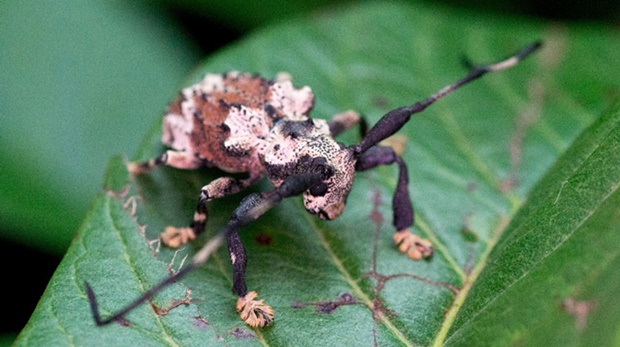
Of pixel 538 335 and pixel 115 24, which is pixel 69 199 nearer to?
pixel 115 24

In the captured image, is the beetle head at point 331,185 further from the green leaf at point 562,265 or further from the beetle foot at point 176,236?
the green leaf at point 562,265

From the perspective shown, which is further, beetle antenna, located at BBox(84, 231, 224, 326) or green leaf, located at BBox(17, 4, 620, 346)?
green leaf, located at BBox(17, 4, 620, 346)

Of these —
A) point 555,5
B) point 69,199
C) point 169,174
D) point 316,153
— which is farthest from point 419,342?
point 555,5

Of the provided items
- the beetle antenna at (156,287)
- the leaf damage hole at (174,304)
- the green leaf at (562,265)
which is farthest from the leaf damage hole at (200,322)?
the green leaf at (562,265)

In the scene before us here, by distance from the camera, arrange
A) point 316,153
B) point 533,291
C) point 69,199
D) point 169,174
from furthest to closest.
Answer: point 69,199, point 169,174, point 316,153, point 533,291

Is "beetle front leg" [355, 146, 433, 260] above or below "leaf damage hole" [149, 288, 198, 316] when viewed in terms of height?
below

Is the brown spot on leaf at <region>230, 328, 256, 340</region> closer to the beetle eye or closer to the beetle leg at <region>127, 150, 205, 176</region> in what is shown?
the beetle eye

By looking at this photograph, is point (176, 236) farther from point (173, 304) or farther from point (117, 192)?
point (173, 304)

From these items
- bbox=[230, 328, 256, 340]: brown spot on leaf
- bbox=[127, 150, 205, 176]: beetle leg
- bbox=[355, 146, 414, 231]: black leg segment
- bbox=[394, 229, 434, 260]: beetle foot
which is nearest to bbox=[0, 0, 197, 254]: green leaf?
bbox=[127, 150, 205, 176]: beetle leg
